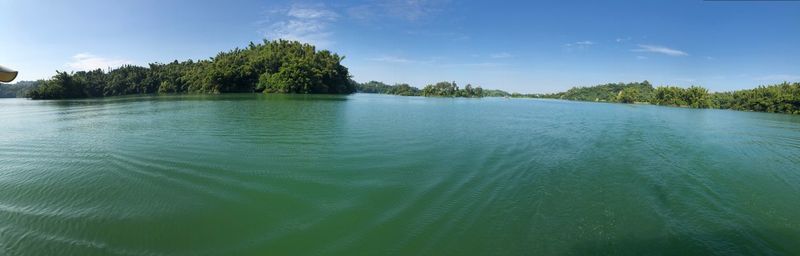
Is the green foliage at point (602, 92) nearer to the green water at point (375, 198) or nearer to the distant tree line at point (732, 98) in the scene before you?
the distant tree line at point (732, 98)

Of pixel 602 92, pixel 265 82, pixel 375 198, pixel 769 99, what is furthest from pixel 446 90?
pixel 375 198

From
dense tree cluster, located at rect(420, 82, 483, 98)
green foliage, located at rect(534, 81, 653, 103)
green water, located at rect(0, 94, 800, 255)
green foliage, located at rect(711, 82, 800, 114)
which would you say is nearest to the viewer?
green water, located at rect(0, 94, 800, 255)

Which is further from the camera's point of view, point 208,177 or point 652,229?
point 208,177

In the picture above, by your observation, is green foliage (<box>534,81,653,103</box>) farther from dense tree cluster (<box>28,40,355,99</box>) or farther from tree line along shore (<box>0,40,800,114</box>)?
dense tree cluster (<box>28,40,355,99</box>)

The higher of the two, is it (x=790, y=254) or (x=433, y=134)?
(x=433, y=134)

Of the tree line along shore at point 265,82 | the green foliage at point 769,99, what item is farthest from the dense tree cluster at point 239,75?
the green foliage at point 769,99

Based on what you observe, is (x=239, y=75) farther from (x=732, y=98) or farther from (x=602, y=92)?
(x=602, y=92)

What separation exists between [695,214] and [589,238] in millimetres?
2856

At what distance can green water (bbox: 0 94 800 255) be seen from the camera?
4605 mm

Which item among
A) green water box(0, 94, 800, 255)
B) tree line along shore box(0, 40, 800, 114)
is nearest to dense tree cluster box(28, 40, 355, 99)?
tree line along shore box(0, 40, 800, 114)

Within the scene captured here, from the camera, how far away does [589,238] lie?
4930 mm

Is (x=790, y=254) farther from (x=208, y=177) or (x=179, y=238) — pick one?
(x=208, y=177)

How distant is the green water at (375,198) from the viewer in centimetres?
461

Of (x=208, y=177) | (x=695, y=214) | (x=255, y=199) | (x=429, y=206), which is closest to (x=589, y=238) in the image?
(x=429, y=206)
